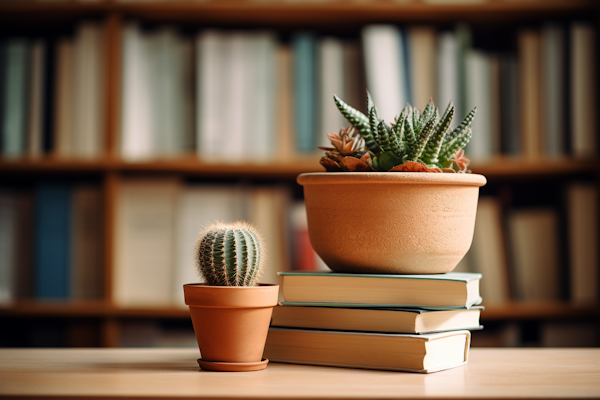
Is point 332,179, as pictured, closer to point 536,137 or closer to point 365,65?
point 365,65

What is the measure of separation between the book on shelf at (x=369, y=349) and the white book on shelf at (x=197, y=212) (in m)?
0.84

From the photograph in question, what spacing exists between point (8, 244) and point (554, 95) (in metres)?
1.47

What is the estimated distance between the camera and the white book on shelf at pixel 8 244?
1.55 m

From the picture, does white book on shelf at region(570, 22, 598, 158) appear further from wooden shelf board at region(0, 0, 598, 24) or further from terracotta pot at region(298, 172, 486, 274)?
terracotta pot at region(298, 172, 486, 274)

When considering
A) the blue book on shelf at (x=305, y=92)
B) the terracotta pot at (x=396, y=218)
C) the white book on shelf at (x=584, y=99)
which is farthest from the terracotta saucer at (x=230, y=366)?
the white book on shelf at (x=584, y=99)

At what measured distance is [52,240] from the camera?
155 centimetres

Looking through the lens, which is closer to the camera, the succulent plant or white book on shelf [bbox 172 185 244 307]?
the succulent plant

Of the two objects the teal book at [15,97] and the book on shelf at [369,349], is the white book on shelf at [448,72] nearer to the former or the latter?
the book on shelf at [369,349]

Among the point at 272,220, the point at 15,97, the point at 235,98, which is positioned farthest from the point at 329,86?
the point at 15,97

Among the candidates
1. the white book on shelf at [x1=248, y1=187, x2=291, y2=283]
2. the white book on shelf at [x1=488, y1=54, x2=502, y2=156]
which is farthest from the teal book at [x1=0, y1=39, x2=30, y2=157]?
the white book on shelf at [x1=488, y1=54, x2=502, y2=156]

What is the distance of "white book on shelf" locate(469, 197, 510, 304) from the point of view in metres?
1.53

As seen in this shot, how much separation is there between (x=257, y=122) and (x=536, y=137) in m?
0.72

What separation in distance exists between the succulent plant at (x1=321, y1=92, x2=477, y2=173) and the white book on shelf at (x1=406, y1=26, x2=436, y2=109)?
80 cm

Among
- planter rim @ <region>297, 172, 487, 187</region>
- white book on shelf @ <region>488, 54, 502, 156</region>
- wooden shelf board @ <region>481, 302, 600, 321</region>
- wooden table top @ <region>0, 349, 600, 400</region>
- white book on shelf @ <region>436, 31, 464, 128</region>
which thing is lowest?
wooden shelf board @ <region>481, 302, 600, 321</region>
